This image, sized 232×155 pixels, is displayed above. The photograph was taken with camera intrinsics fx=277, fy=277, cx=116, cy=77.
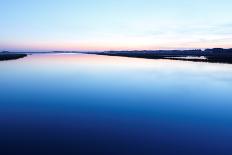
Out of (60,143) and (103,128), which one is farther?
(103,128)

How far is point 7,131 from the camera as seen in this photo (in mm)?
8805

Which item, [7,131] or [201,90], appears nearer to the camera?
[7,131]

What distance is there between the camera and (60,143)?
7746mm

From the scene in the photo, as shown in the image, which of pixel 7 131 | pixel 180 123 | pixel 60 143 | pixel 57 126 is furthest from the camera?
pixel 180 123

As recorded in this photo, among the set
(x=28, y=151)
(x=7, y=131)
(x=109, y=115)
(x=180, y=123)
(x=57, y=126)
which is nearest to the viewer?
(x=28, y=151)

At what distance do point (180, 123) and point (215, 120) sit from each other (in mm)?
1534

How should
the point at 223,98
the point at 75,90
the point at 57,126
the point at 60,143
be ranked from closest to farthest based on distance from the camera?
the point at 60,143
the point at 57,126
the point at 223,98
the point at 75,90

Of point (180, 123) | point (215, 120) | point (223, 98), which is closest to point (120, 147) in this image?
point (180, 123)

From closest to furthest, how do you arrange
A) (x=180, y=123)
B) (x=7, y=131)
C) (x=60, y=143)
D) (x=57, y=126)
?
(x=60, y=143) → (x=7, y=131) → (x=57, y=126) → (x=180, y=123)

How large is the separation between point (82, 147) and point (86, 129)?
171 cm

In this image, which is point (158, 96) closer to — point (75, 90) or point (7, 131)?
point (75, 90)

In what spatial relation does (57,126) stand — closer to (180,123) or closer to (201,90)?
(180,123)

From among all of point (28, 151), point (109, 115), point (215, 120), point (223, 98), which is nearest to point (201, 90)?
point (223, 98)

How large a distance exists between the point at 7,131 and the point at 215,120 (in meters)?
7.45
